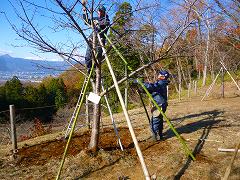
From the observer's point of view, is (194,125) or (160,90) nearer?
(160,90)

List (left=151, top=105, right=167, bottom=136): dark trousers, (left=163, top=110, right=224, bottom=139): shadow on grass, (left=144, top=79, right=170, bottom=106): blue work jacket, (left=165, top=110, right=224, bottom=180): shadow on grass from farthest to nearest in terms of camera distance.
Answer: (left=163, top=110, right=224, bottom=139): shadow on grass, (left=151, top=105, right=167, bottom=136): dark trousers, (left=144, top=79, right=170, bottom=106): blue work jacket, (left=165, top=110, right=224, bottom=180): shadow on grass

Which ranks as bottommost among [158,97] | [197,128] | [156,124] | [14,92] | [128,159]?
[128,159]

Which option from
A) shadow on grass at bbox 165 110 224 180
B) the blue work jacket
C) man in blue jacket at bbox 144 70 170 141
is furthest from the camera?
man in blue jacket at bbox 144 70 170 141

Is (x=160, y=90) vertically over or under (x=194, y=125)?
over

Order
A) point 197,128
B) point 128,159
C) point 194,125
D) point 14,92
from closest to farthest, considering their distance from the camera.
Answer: point 128,159, point 197,128, point 194,125, point 14,92

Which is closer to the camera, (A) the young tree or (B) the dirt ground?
(B) the dirt ground

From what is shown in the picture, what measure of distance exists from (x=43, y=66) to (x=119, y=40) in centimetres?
158

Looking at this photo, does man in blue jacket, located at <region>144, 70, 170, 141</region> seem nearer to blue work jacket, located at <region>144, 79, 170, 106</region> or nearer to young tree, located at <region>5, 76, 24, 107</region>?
blue work jacket, located at <region>144, 79, 170, 106</region>

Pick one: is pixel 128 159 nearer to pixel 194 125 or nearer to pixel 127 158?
pixel 127 158

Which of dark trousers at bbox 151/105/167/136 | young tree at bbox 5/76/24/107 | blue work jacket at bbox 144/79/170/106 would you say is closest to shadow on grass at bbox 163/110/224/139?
dark trousers at bbox 151/105/167/136

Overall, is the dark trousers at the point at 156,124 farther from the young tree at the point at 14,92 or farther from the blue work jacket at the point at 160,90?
the young tree at the point at 14,92

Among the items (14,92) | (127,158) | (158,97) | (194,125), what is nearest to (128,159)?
(127,158)

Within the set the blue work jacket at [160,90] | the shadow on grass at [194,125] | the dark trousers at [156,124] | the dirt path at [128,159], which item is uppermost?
the blue work jacket at [160,90]

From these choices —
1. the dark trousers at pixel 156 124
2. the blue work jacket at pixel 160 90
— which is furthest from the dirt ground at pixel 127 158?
the blue work jacket at pixel 160 90
